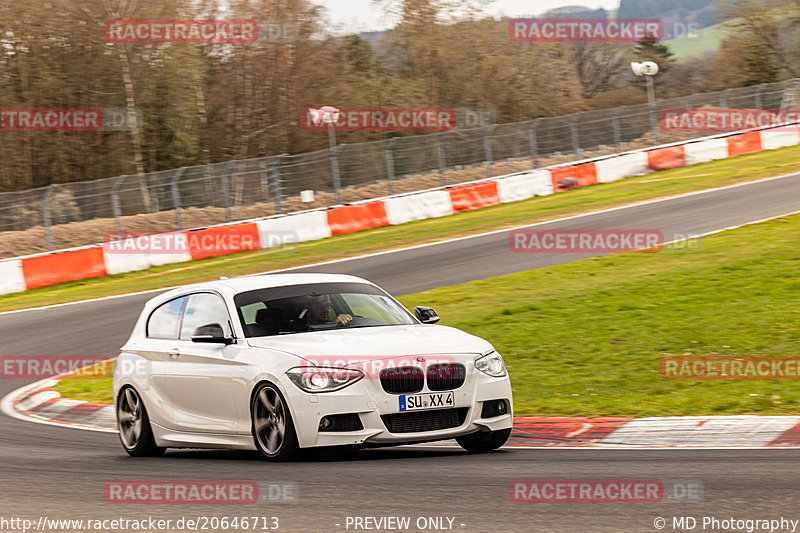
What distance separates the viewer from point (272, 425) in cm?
779

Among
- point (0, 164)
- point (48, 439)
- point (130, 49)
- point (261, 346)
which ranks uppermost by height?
point (130, 49)

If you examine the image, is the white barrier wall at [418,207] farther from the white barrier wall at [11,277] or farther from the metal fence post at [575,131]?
the white barrier wall at [11,277]

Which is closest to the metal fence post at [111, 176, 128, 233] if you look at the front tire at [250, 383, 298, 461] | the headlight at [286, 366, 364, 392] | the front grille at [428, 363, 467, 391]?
the front tire at [250, 383, 298, 461]

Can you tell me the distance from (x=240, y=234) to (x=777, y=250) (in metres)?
14.5

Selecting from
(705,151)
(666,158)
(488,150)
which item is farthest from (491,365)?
(705,151)

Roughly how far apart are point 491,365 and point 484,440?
59 cm

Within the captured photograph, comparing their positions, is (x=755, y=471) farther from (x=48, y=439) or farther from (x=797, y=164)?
(x=797, y=164)

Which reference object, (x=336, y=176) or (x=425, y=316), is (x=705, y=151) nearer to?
(x=336, y=176)

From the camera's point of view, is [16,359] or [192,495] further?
[16,359]

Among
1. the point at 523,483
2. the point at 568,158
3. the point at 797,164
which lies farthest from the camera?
the point at 568,158

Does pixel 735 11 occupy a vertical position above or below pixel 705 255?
above

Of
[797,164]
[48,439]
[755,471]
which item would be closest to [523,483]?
[755,471]

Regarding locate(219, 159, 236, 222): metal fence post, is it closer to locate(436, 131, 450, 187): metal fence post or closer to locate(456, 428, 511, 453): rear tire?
→ locate(436, 131, 450, 187): metal fence post

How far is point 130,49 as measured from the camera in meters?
36.8
